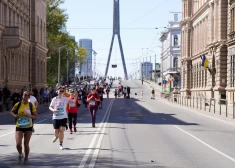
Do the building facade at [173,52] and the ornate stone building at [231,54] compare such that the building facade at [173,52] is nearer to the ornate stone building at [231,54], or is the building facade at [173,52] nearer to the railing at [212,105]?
the railing at [212,105]

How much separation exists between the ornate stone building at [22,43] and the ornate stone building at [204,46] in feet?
64.4

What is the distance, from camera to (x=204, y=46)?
70625mm

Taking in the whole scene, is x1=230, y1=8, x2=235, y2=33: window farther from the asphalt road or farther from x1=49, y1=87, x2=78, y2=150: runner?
x1=49, y1=87, x2=78, y2=150: runner

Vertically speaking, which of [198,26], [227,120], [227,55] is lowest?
[227,120]

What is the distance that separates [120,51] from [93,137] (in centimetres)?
16370

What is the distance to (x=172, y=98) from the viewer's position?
68.0 m

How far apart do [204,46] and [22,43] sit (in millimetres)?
23903

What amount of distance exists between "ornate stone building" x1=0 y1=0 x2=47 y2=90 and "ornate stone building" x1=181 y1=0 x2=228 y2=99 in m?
19.6

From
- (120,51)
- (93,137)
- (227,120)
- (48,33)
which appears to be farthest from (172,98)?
(120,51)

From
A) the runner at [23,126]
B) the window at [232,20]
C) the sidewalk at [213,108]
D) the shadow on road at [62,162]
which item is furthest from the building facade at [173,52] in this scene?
the runner at [23,126]

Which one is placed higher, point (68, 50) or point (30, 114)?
point (68, 50)

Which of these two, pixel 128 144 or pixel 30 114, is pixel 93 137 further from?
pixel 30 114

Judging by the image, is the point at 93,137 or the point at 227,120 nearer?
the point at 93,137

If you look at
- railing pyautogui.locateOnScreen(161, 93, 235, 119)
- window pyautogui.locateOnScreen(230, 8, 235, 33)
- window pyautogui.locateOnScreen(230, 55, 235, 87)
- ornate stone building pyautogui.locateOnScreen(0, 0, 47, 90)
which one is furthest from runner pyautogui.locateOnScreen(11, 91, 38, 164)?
window pyautogui.locateOnScreen(230, 8, 235, 33)
